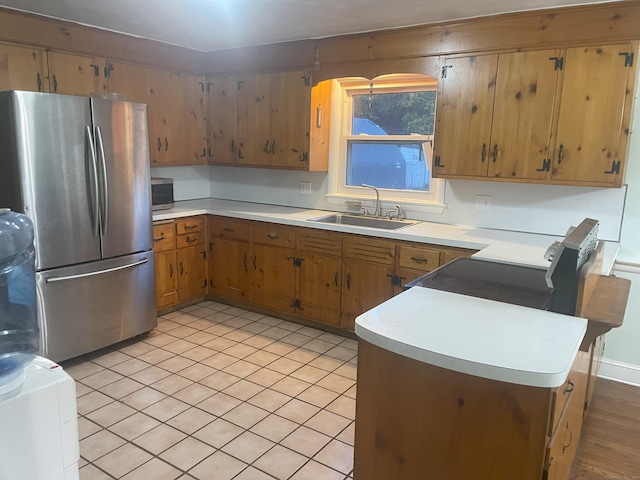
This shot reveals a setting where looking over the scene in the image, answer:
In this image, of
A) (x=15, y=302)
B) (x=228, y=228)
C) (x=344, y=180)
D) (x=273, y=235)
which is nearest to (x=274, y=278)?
(x=273, y=235)

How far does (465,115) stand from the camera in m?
3.21

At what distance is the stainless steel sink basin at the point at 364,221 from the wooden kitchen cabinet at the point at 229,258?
0.72 metres

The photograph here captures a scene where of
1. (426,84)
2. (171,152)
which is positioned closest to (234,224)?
(171,152)

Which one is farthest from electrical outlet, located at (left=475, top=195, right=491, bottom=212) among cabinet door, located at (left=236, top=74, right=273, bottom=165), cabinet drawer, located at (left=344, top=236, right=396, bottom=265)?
cabinet door, located at (left=236, top=74, right=273, bottom=165)

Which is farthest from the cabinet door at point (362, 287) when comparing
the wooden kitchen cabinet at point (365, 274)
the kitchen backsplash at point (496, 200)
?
the kitchen backsplash at point (496, 200)

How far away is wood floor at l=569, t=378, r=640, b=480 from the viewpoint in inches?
88.9

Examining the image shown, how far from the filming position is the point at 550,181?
299 cm

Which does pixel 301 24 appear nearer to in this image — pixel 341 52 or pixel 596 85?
pixel 341 52

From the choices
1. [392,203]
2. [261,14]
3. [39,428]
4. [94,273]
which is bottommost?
[94,273]

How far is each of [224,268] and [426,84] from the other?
7.72 feet

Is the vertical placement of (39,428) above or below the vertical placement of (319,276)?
above

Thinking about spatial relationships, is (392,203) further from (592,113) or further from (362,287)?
(592,113)

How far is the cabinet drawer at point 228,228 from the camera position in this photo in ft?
13.6

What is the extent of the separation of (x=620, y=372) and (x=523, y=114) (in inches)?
72.2
